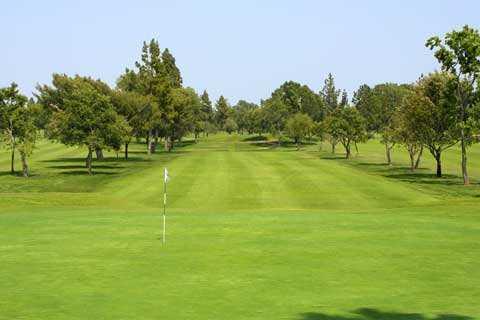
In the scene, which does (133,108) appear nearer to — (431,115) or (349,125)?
(349,125)

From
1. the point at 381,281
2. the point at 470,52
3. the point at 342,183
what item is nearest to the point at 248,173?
the point at 342,183

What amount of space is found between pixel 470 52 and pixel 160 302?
5000 cm

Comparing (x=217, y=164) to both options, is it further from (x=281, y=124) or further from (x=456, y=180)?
(x=281, y=124)

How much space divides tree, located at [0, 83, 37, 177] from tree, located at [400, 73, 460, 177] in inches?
1682

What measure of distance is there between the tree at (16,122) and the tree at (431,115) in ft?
140

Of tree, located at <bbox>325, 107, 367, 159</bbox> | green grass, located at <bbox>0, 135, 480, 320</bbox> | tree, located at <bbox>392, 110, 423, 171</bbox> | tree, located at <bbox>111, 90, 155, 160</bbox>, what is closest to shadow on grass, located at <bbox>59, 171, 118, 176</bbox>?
tree, located at <bbox>111, 90, 155, 160</bbox>

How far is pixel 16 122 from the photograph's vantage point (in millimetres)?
68125

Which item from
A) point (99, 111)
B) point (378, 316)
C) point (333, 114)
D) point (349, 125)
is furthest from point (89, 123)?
point (378, 316)

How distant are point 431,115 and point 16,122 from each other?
4598 cm

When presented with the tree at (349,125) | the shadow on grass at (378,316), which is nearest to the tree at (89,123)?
the tree at (349,125)

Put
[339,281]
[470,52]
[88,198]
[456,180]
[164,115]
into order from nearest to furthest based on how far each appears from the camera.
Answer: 1. [339,281]
2. [88,198]
3. [470,52]
4. [456,180]
5. [164,115]

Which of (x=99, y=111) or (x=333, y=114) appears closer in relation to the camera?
(x=99, y=111)

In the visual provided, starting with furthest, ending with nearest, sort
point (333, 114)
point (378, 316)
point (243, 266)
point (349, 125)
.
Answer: point (333, 114), point (349, 125), point (243, 266), point (378, 316)

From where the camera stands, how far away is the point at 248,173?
67.5m
